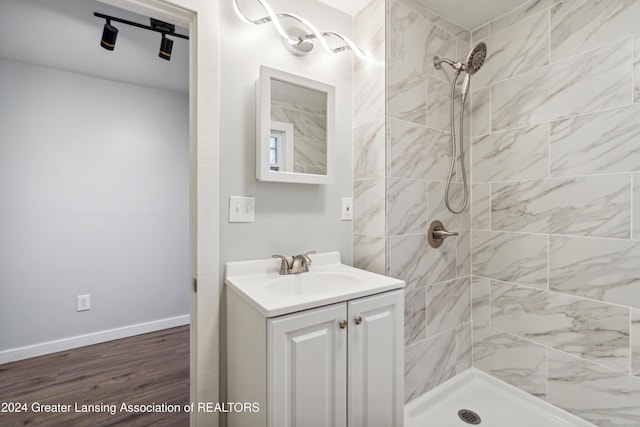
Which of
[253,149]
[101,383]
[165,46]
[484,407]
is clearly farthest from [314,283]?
[101,383]

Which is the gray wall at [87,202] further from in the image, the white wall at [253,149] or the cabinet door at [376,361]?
the cabinet door at [376,361]

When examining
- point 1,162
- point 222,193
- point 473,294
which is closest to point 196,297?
point 222,193

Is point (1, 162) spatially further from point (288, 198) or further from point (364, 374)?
point (364, 374)

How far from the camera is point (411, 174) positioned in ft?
5.01

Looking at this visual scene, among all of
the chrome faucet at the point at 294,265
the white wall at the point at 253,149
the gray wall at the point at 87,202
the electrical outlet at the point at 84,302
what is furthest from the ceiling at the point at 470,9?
the electrical outlet at the point at 84,302

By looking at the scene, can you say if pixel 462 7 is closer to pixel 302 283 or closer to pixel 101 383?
pixel 302 283

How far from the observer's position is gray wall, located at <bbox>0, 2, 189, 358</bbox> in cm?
224

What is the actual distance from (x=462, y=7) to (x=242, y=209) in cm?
168

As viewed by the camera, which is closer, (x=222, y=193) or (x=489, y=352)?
(x=222, y=193)

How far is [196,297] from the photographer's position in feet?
3.89

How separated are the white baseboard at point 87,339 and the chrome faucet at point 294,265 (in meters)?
2.26

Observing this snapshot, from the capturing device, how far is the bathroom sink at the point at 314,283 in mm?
1239

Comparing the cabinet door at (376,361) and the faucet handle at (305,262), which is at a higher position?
the faucet handle at (305,262)

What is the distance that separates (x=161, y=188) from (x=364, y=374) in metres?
2.69
